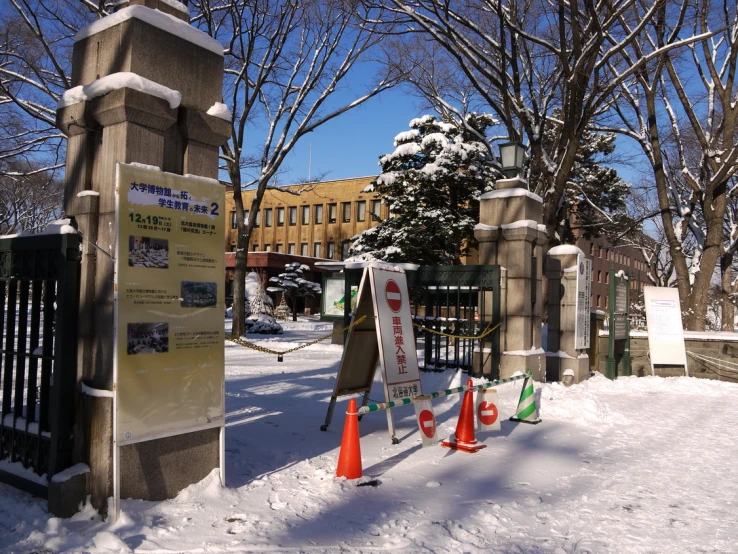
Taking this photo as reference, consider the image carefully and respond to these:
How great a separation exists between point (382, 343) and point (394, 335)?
13.8 inches

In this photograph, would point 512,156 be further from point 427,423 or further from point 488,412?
point 427,423

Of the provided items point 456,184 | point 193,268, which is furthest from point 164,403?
point 456,184

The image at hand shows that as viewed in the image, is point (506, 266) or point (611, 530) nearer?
point (611, 530)

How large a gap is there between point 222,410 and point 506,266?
24.7ft

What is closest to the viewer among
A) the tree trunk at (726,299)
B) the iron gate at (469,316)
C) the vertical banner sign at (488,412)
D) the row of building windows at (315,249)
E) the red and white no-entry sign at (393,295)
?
the red and white no-entry sign at (393,295)

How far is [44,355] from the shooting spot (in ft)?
15.6

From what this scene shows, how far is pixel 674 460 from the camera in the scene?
22.9 feet

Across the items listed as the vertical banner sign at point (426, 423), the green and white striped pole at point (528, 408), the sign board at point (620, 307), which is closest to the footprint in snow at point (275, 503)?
the vertical banner sign at point (426, 423)

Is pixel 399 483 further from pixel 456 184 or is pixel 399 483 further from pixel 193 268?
pixel 456 184

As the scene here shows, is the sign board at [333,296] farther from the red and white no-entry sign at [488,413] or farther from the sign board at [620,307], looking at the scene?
Result: the red and white no-entry sign at [488,413]

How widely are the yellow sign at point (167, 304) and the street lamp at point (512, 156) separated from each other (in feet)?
25.9

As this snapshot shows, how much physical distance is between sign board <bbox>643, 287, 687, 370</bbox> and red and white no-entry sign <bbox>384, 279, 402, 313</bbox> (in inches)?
352

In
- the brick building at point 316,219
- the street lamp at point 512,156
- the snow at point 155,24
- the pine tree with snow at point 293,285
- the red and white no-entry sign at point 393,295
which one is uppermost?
the brick building at point 316,219

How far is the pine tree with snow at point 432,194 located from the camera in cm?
2603
